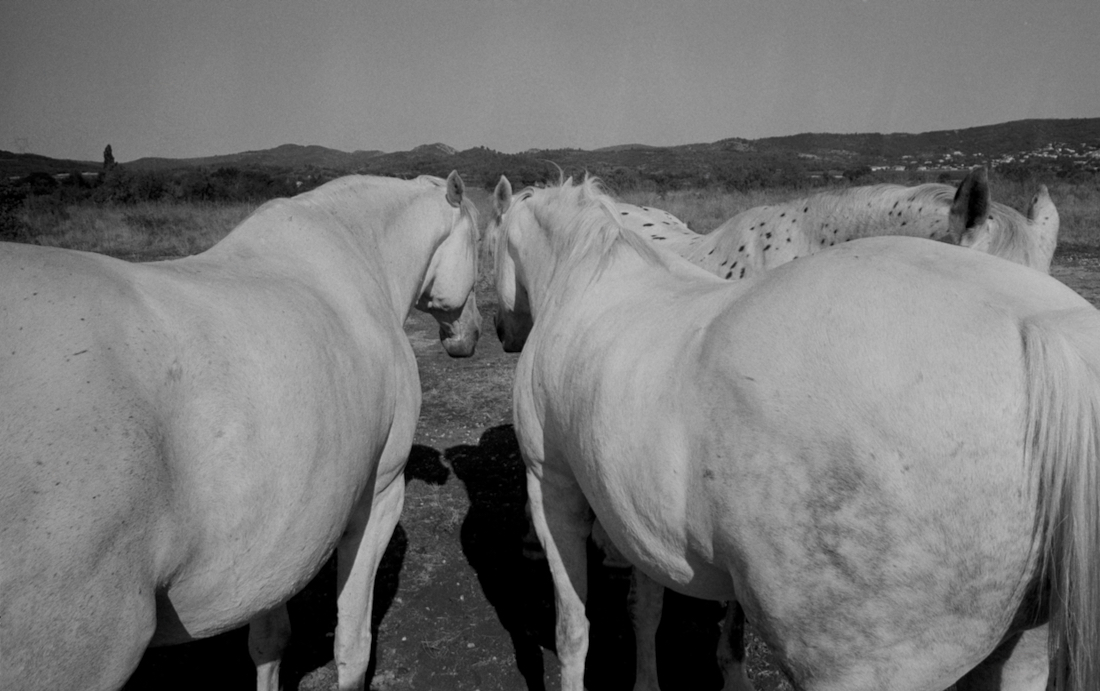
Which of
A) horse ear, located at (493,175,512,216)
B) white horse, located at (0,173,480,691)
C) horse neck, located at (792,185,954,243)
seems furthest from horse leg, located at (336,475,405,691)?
horse neck, located at (792,185,954,243)

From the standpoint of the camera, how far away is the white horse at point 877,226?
3141 mm

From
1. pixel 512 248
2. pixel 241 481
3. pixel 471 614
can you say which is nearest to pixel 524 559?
pixel 471 614

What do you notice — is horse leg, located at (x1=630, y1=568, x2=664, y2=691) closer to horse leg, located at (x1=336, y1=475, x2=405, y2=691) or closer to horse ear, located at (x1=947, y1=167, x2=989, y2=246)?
horse leg, located at (x1=336, y1=475, x2=405, y2=691)

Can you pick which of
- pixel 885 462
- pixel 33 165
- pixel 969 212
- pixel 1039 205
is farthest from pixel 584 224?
pixel 33 165

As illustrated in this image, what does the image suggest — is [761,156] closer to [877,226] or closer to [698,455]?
[877,226]

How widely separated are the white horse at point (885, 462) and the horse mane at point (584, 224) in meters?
0.95

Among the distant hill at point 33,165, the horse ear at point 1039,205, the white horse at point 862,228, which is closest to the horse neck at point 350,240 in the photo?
the white horse at point 862,228

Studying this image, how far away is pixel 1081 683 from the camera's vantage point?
1.42 metres

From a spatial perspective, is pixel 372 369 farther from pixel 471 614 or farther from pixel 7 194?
pixel 7 194

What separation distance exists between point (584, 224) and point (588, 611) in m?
2.31

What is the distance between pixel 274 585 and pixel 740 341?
5.13 ft

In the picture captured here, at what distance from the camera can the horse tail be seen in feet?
4.34

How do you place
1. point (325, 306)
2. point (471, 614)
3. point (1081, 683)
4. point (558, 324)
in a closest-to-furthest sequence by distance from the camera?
point (1081, 683) < point (325, 306) < point (558, 324) < point (471, 614)

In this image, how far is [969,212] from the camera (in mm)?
3152
